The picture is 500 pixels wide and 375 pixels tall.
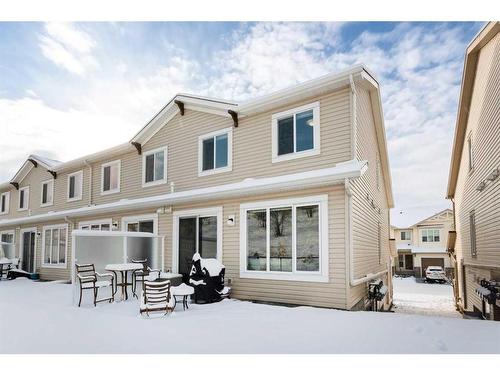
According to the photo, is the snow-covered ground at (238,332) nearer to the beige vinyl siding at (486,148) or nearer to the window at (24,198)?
the beige vinyl siding at (486,148)

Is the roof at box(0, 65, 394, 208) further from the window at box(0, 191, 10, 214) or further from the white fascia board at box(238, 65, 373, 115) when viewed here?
the window at box(0, 191, 10, 214)

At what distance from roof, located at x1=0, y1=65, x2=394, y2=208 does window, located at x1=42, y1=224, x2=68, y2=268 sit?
290cm

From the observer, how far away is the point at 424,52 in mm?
6938

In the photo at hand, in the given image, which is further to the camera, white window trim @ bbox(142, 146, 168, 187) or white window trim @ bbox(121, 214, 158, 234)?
white window trim @ bbox(142, 146, 168, 187)

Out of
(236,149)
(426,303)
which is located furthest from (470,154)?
(426,303)

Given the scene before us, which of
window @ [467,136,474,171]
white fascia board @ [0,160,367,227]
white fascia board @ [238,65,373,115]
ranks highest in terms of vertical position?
white fascia board @ [238,65,373,115]

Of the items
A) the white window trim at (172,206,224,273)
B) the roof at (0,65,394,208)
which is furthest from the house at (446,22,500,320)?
the white window trim at (172,206,224,273)

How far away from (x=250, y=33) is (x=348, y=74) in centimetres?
265

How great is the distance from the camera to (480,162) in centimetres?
993

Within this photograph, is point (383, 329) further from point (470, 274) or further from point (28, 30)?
point (470, 274)

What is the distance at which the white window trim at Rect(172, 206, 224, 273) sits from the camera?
964cm

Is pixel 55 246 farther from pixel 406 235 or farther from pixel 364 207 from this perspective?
pixel 406 235

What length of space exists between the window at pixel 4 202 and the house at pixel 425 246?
3116 cm

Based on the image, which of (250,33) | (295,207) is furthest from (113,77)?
(295,207)
